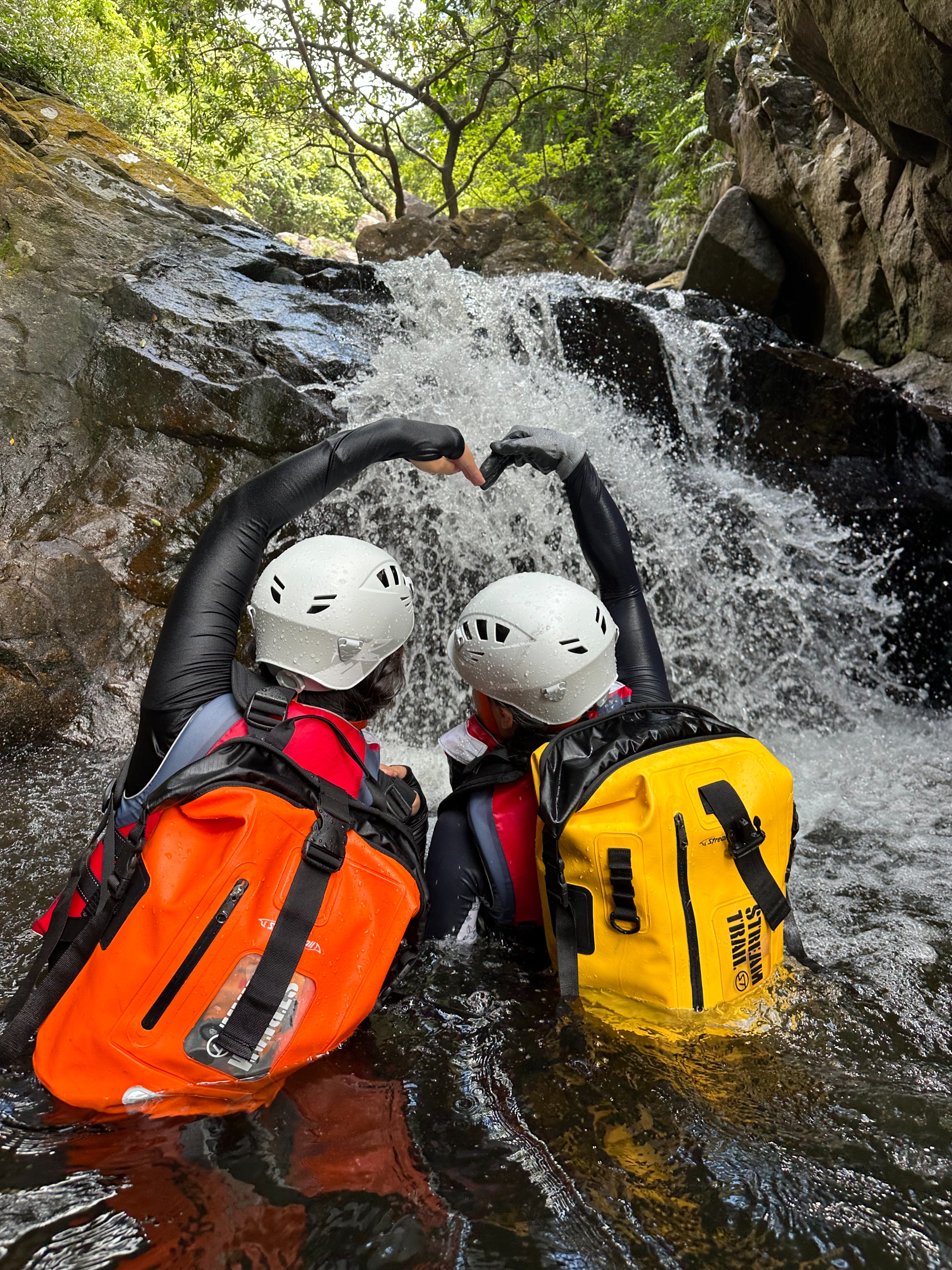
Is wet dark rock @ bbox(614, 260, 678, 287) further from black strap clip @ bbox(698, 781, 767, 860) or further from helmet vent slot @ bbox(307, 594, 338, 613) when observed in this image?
black strap clip @ bbox(698, 781, 767, 860)

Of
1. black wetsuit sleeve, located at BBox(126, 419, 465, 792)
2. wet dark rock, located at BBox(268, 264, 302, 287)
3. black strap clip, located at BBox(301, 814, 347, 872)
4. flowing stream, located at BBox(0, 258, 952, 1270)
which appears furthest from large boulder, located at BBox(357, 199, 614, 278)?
black strap clip, located at BBox(301, 814, 347, 872)

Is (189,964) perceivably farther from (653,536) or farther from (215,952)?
(653,536)

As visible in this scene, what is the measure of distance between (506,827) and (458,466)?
1.18 metres

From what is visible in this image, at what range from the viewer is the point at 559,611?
2176 millimetres

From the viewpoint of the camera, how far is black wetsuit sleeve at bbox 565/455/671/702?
267 centimetres

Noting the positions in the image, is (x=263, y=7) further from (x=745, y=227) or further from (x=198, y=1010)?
(x=198, y=1010)

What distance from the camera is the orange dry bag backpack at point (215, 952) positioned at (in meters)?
1.55

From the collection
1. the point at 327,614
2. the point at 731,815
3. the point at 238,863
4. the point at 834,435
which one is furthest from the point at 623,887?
the point at 834,435

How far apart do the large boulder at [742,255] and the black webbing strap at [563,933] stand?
35.1 feet

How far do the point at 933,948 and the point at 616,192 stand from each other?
21.0 meters

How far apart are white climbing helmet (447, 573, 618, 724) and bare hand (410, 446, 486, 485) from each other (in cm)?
46

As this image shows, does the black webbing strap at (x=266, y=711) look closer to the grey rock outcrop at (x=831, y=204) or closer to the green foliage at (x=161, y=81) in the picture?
the grey rock outcrop at (x=831, y=204)

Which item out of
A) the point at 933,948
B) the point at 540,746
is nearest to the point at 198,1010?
the point at 540,746

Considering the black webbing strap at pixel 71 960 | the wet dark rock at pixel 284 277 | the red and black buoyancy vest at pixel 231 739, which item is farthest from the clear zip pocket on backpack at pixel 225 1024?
the wet dark rock at pixel 284 277
